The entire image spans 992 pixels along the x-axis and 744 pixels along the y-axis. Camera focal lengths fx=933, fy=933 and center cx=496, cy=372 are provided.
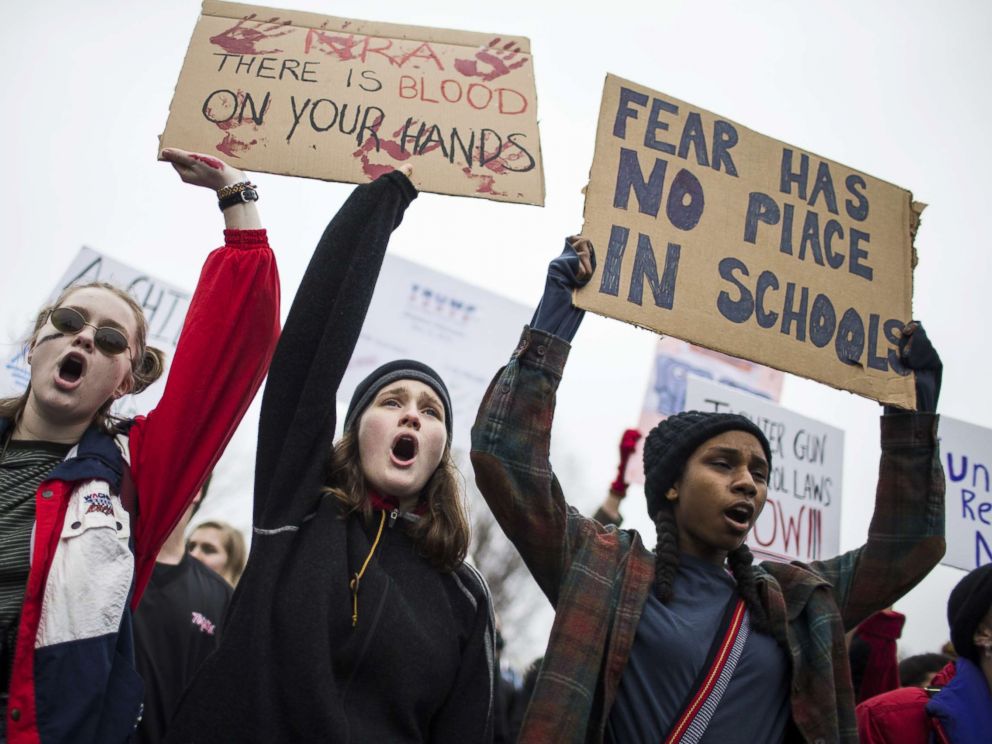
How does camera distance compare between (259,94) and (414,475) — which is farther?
(259,94)

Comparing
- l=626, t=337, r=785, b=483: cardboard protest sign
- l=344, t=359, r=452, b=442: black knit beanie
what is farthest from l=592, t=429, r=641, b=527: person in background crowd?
l=344, t=359, r=452, b=442: black knit beanie

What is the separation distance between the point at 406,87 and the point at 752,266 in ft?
3.96

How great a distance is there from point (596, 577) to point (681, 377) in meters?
3.68

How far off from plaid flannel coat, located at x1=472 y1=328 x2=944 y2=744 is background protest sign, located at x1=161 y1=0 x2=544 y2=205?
722mm

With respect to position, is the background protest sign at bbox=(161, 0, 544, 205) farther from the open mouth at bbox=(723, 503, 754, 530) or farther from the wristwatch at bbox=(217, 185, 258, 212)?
the open mouth at bbox=(723, 503, 754, 530)

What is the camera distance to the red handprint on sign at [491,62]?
3012mm

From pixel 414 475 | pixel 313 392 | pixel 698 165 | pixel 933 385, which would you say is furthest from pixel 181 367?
pixel 933 385

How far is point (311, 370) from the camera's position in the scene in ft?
7.17

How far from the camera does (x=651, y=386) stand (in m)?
5.54

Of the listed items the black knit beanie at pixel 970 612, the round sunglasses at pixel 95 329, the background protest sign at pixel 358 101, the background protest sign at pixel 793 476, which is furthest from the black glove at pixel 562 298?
the background protest sign at pixel 793 476

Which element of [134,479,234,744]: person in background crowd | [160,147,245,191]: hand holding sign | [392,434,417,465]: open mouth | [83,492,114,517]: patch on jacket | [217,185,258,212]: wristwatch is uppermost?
[160,147,245,191]: hand holding sign

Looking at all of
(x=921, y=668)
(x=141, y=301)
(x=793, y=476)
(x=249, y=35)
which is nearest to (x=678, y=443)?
(x=249, y=35)

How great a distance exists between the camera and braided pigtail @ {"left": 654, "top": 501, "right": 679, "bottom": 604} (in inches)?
91.1

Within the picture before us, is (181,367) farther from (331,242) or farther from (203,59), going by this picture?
(203,59)
